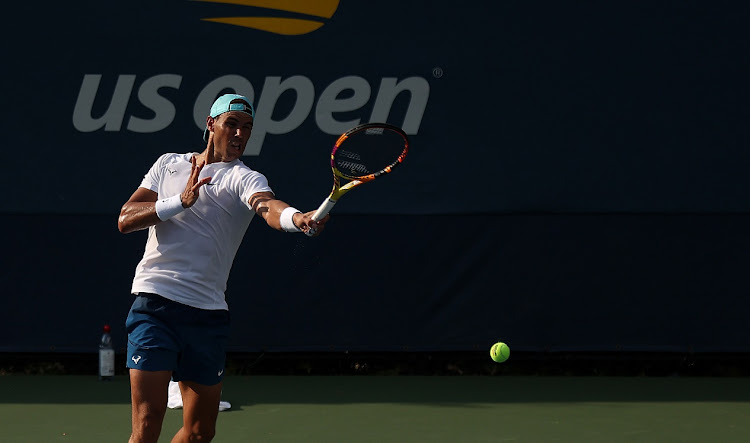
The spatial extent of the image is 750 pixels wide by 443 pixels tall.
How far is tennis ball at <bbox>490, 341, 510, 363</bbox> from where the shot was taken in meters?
7.89

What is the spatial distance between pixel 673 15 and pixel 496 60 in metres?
1.31

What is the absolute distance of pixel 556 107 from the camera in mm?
8148

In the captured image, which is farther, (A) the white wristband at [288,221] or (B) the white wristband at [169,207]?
(B) the white wristband at [169,207]

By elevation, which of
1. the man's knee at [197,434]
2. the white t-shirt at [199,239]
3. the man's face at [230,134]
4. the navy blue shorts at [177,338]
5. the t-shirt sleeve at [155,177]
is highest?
the man's face at [230,134]

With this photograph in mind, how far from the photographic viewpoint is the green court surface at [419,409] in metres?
6.10

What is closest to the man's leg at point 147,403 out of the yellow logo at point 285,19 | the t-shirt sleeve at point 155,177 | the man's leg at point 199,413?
the man's leg at point 199,413

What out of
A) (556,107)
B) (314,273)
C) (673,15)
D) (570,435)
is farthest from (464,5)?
(570,435)

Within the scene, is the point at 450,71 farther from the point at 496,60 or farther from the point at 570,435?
the point at 570,435

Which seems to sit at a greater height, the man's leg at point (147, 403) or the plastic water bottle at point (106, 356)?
the plastic water bottle at point (106, 356)

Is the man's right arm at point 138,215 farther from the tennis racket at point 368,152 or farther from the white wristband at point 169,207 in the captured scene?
the tennis racket at point 368,152

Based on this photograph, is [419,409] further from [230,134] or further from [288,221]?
[288,221]

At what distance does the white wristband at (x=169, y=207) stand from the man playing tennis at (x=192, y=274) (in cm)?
2

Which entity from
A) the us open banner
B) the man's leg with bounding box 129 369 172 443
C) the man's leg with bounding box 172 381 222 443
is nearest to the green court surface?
the us open banner

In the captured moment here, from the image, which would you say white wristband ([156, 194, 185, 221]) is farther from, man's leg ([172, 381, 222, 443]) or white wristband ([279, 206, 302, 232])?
man's leg ([172, 381, 222, 443])
